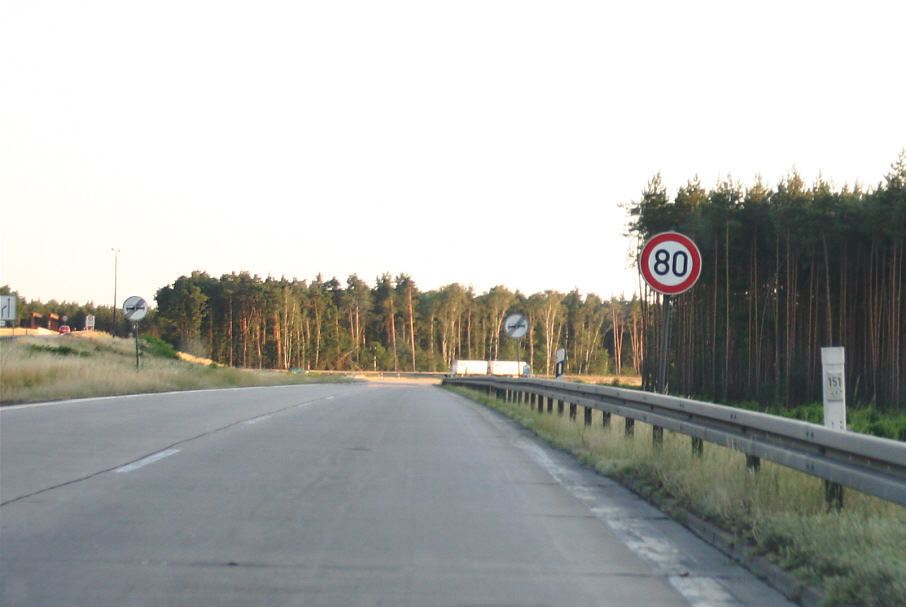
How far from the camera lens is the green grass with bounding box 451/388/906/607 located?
490 cm

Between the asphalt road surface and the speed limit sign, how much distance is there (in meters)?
2.59

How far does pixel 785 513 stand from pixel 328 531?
3344mm

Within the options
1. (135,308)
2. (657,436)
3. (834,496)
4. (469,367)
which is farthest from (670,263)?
(469,367)

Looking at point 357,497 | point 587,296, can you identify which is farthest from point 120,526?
point 587,296

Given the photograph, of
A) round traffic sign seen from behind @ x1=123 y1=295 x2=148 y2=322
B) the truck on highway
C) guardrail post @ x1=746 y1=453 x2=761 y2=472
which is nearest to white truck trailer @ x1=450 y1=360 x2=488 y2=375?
the truck on highway

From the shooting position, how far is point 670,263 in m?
11.4

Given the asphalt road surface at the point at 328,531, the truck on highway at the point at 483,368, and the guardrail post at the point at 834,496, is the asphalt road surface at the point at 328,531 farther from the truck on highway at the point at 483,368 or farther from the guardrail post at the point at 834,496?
the truck on highway at the point at 483,368

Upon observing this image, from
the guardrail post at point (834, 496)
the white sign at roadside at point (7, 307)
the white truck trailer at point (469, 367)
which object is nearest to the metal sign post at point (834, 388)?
the guardrail post at point (834, 496)

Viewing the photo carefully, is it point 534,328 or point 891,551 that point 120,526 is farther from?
point 534,328

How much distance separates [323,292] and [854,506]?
135853 mm

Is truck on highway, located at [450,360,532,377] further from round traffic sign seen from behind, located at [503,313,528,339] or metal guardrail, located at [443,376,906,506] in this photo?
metal guardrail, located at [443,376,906,506]

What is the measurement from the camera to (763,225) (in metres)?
53.5

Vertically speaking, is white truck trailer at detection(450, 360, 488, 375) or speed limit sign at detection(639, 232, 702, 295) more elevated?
speed limit sign at detection(639, 232, 702, 295)

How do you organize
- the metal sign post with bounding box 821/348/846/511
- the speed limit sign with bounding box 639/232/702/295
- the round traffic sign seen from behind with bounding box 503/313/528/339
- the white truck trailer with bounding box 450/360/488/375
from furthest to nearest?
the white truck trailer with bounding box 450/360/488/375, the round traffic sign seen from behind with bounding box 503/313/528/339, the speed limit sign with bounding box 639/232/702/295, the metal sign post with bounding box 821/348/846/511
